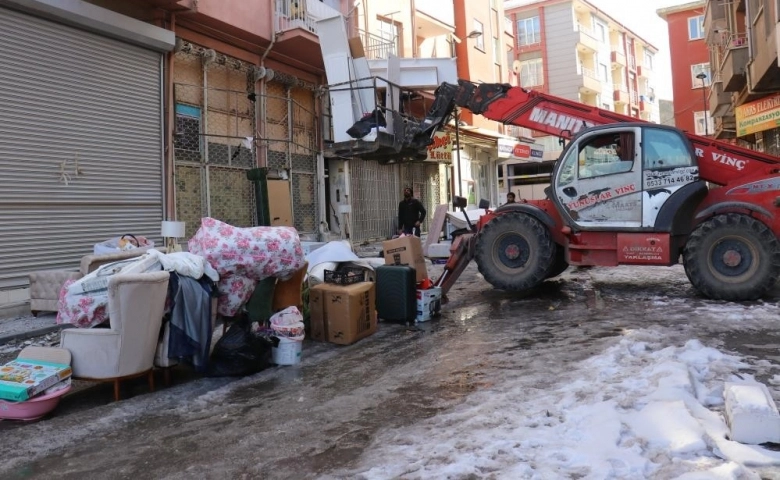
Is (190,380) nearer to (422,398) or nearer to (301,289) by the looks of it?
(301,289)

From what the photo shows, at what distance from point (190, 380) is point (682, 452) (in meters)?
3.82

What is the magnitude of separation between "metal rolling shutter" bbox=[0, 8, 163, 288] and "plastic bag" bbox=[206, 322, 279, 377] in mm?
5020

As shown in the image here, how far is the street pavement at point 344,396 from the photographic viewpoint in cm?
318

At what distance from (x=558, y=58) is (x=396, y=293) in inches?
1418

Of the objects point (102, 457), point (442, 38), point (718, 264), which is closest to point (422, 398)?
point (102, 457)

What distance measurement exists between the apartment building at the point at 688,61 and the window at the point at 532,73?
313 inches

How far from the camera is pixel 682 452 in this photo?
105 inches

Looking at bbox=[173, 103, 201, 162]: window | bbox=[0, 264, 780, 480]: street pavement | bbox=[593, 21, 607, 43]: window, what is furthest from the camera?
bbox=[593, 21, 607, 43]: window

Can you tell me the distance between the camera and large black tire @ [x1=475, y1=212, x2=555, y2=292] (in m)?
7.96

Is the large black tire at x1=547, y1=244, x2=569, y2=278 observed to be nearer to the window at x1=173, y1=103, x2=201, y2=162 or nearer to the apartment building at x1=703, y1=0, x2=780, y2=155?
the apartment building at x1=703, y1=0, x2=780, y2=155

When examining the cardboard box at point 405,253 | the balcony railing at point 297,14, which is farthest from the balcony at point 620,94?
the cardboard box at point 405,253

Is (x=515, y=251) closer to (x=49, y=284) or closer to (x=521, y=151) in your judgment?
(x=49, y=284)

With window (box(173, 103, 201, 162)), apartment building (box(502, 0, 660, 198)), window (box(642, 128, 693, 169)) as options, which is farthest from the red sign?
window (box(642, 128, 693, 169))

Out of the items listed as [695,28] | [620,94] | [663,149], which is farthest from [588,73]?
[663,149]
